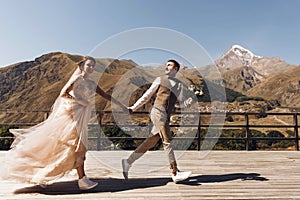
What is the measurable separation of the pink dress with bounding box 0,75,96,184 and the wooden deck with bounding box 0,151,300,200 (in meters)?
0.21

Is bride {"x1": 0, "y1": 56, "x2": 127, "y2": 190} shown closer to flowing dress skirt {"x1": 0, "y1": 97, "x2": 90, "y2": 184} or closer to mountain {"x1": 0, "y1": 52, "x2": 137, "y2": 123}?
flowing dress skirt {"x1": 0, "y1": 97, "x2": 90, "y2": 184}

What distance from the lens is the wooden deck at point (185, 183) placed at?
2.38 metres

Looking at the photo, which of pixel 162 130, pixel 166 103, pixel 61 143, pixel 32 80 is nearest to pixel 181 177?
pixel 162 130

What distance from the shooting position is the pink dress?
7.84 ft

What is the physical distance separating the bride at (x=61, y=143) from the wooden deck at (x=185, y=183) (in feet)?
0.56

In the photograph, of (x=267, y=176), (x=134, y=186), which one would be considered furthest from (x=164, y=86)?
(x=267, y=176)

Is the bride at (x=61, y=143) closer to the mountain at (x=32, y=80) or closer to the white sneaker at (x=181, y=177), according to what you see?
the white sneaker at (x=181, y=177)

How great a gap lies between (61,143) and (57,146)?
49mm

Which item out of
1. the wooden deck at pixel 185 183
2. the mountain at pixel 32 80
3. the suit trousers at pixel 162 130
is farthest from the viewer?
the mountain at pixel 32 80

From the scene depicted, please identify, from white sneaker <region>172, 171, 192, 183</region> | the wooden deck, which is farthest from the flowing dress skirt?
→ white sneaker <region>172, 171, 192, 183</region>

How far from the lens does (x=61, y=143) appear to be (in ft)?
8.04

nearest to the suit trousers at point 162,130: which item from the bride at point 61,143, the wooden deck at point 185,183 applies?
the wooden deck at point 185,183

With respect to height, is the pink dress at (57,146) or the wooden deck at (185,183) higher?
the pink dress at (57,146)

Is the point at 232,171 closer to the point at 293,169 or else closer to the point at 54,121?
the point at 293,169
